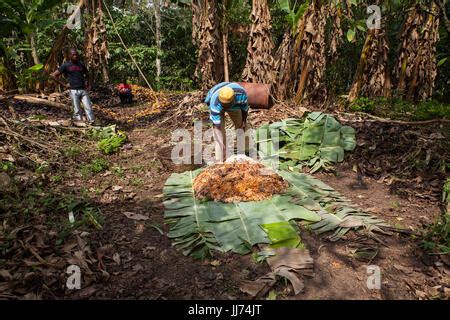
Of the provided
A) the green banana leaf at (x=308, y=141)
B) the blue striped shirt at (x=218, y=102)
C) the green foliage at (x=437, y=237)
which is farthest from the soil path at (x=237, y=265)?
the blue striped shirt at (x=218, y=102)

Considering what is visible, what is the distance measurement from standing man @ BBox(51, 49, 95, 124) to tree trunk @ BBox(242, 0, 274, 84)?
3.64m

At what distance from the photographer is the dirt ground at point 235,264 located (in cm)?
260

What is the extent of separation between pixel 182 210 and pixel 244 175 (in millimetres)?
924

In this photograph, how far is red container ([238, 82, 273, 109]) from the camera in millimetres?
6898

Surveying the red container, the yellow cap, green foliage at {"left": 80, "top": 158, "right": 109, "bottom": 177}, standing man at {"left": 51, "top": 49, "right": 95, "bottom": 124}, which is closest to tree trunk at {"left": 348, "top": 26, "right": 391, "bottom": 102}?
the red container

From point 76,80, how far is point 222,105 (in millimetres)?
3860

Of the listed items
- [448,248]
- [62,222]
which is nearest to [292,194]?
[448,248]

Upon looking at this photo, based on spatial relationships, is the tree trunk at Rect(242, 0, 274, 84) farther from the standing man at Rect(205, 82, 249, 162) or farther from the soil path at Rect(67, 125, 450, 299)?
the soil path at Rect(67, 125, 450, 299)

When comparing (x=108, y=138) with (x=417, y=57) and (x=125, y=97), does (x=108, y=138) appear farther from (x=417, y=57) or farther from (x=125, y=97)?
(x=417, y=57)

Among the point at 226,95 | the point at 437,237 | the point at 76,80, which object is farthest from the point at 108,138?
the point at 437,237

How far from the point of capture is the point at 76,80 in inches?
272
